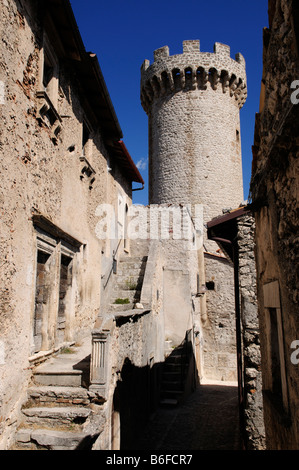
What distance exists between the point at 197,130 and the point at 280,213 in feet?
59.5

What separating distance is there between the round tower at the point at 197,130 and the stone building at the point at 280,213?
1605cm

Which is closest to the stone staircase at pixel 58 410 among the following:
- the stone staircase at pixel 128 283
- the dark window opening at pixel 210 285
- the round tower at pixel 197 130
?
the stone staircase at pixel 128 283

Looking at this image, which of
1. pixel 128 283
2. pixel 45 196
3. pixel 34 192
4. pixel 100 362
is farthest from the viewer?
pixel 128 283

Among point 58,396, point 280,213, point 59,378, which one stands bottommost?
point 58,396

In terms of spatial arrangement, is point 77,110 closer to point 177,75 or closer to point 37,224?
point 37,224

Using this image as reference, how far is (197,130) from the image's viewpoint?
20531 millimetres

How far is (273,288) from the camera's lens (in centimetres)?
367

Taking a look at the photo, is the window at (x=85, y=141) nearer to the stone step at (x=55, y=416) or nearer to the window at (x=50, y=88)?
the window at (x=50, y=88)

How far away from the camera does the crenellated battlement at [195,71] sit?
68.6 ft

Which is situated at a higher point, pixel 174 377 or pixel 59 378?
pixel 59 378

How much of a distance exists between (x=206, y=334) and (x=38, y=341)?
12.5 metres
